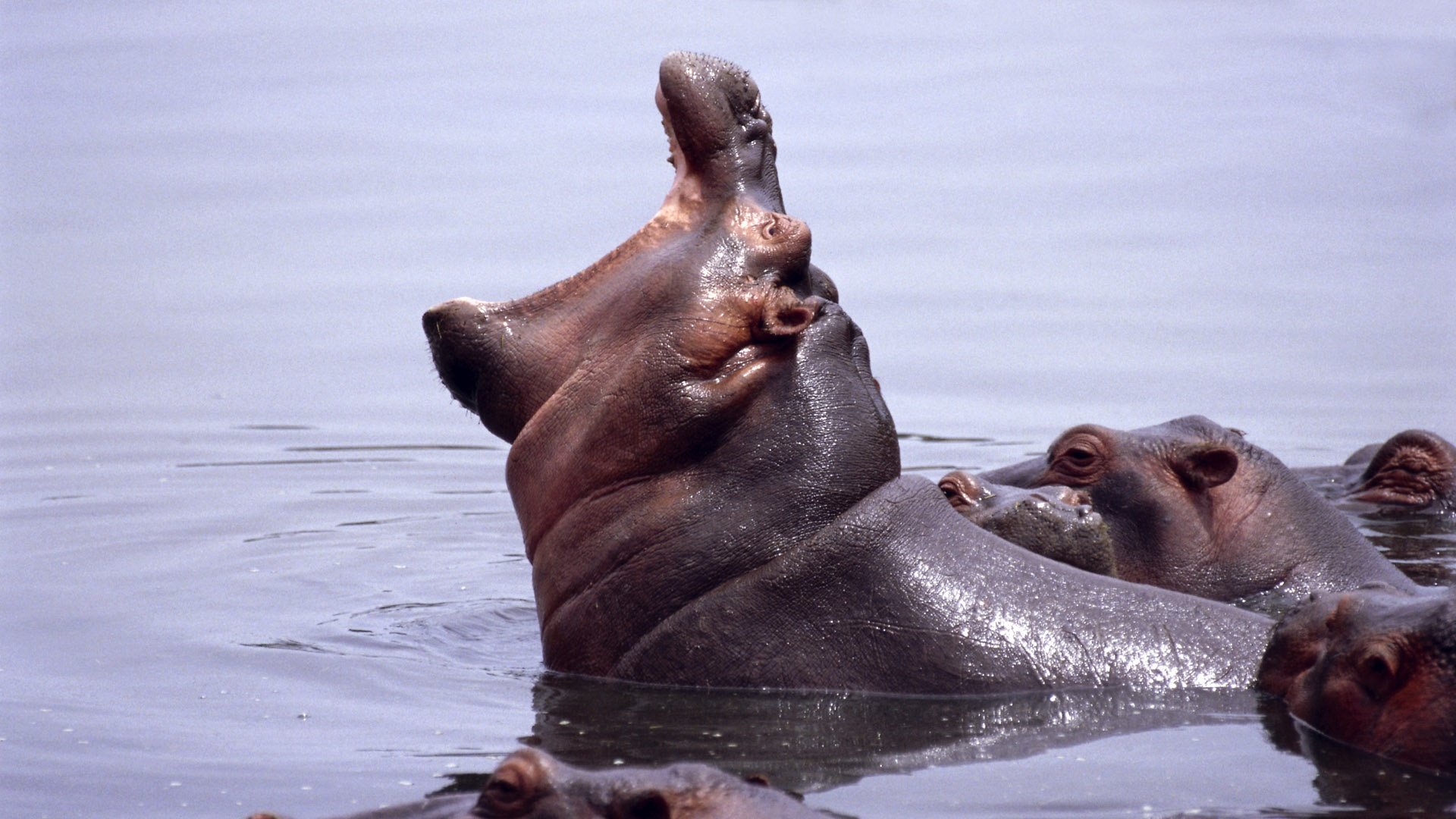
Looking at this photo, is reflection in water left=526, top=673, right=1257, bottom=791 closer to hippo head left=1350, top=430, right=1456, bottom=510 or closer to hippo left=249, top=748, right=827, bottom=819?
hippo left=249, top=748, right=827, bottom=819

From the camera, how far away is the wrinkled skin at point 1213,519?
849 centimetres

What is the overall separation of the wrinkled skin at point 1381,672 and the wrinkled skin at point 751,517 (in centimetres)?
36

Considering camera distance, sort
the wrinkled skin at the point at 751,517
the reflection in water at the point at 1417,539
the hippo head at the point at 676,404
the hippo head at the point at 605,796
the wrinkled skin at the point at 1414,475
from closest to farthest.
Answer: the hippo head at the point at 605,796
the wrinkled skin at the point at 751,517
the hippo head at the point at 676,404
the reflection in water at the point at 1417,539
the wrinkled skin at the point at 1414,475

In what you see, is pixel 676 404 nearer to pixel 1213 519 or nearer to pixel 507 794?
pixel 507 794

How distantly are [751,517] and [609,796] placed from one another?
7.69ft

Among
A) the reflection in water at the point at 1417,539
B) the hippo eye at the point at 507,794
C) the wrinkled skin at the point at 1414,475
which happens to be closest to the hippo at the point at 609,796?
the hippo eye at the point at 507,794

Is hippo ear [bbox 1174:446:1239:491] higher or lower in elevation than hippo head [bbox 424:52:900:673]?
lower

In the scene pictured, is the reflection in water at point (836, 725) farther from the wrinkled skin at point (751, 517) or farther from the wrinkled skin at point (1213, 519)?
the wrinkled skin at point (1213, 519)

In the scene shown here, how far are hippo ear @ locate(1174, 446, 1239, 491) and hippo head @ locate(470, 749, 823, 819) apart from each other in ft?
14.6

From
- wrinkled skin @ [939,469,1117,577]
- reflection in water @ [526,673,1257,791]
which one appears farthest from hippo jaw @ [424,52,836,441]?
reflection in water @ [526,673,1257,791]

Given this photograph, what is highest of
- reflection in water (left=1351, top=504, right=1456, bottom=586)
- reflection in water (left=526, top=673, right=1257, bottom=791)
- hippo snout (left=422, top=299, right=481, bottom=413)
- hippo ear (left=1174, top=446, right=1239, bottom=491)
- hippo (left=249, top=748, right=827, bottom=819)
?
hippo snout (left=422, top=299, right=481, bottom=413)

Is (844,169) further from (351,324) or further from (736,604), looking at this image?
(736,604)

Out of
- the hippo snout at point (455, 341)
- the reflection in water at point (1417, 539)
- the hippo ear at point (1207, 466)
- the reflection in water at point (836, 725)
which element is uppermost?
the hippo snout at point (455, 341)

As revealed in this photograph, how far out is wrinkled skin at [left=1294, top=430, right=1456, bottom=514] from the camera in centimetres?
1127
